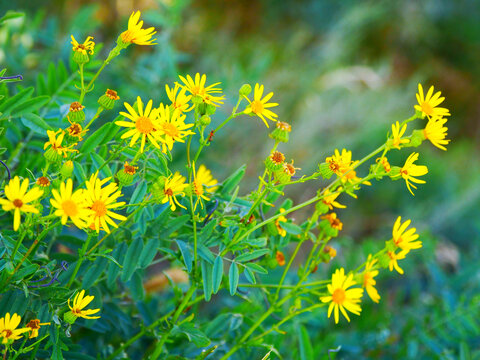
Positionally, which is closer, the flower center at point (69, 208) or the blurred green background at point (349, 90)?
the flower center at point (69, 208)

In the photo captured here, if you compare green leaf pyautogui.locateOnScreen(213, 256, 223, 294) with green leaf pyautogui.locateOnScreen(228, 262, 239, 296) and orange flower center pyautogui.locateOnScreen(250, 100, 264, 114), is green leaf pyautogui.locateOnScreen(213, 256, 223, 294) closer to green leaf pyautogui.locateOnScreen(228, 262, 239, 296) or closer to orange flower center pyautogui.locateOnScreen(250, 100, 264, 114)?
green leaf pyautogui.locateOnScreen(228, 262, 239, 296)

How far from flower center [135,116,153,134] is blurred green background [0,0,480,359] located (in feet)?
1.08

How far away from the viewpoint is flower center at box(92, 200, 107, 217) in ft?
1.43

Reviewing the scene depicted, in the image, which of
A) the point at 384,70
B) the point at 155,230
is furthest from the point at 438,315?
the point at 384,70

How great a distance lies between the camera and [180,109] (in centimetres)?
49

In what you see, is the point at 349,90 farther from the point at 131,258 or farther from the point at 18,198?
the point at 18,198

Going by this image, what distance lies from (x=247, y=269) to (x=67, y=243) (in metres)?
0.23

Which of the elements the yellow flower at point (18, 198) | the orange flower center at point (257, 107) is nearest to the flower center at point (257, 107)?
the orange flower center at point (257, 107)

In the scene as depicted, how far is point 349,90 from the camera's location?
2.06 metres

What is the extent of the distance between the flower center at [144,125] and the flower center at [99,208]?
0.24ft

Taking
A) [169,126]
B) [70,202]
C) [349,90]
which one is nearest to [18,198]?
[70,202]

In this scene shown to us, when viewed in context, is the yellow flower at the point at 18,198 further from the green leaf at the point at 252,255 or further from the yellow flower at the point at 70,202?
the green leaf at the point at 252,255

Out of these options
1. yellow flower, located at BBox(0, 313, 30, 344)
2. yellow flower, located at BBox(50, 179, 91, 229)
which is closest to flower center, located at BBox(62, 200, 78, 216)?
yellow flower, located at BBox(50, 179, 91, 229)

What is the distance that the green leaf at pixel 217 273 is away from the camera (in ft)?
1.69
